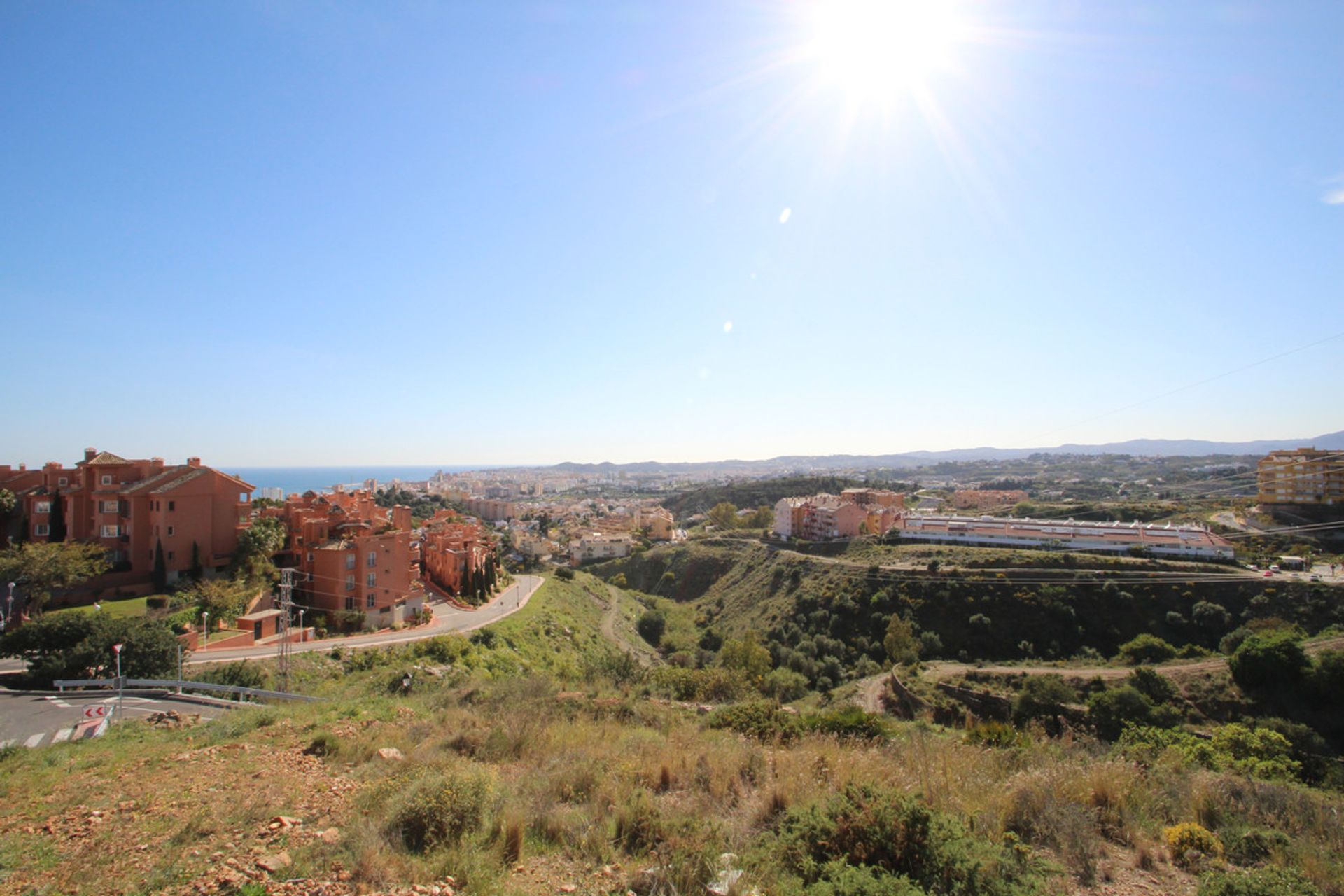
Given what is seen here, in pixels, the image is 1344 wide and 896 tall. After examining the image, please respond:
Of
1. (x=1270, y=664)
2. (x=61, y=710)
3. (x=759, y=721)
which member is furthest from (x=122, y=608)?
(x=1270, y=664)

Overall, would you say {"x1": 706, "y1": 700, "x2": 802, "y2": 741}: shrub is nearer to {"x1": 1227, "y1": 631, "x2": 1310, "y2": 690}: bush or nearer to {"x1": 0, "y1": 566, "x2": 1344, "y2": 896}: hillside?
{"x1": 0, "y1": 566, "x2": 1344, "y2": 896}: hillside

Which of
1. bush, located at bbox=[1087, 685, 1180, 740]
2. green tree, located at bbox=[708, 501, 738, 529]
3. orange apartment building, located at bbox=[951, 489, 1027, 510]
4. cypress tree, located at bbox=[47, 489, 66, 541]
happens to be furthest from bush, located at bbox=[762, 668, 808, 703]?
orange apartment building, located at bbox=[951, 489, 1027, 510]

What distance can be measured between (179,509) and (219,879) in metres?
25.9

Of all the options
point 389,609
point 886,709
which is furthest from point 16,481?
point 886,709

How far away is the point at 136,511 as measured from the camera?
22.8 meters

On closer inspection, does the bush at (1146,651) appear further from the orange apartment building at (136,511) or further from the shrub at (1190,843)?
the orange apartment building at (136,511)

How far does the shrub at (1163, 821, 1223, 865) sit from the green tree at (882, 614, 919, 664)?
23273mm

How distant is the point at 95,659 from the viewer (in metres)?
13.2

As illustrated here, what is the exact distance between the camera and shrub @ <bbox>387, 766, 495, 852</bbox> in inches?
176

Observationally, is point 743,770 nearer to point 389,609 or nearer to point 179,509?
point 389,609

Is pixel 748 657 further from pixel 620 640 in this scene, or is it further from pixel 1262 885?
pixel 1262 885

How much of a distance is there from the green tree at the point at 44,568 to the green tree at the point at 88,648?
709cm

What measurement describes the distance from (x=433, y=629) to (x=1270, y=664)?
101ft

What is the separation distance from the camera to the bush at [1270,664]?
1811cm
